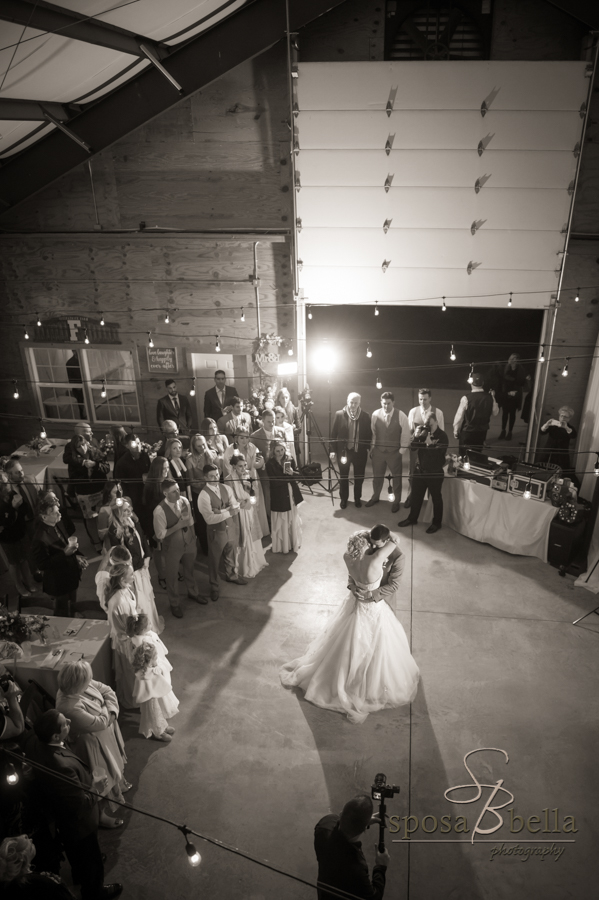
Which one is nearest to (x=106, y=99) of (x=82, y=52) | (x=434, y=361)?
(x=82, y=52)

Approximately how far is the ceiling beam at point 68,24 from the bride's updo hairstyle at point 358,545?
5007 mm

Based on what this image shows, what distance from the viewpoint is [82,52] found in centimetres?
616

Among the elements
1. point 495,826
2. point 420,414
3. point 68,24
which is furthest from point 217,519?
point 68,24

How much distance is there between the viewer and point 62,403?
10.9 meters

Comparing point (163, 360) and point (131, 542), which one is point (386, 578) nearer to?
point (131, 542)

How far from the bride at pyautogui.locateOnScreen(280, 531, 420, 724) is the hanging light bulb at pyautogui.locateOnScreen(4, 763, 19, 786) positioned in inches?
102

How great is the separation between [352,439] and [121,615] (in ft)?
14.7

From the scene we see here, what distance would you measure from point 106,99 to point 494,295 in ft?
21.1

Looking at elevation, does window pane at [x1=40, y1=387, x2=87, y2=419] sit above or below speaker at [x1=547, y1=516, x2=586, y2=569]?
above

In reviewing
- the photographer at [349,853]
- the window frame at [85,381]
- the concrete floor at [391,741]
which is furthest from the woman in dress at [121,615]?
the window frame at [85,381]

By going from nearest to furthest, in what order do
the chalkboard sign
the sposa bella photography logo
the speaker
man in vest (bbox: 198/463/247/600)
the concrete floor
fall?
the concrete floor < the sposa bella photography logo < man in vest (bbox: 198/463/247/600) < the speaker < the chalkboard sign

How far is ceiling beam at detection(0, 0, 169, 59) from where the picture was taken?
4578 mm

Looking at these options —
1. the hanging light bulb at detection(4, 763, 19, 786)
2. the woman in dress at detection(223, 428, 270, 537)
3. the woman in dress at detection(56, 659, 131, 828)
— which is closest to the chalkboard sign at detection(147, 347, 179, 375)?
the woman in dress at detection(223, 428, 270, 537)

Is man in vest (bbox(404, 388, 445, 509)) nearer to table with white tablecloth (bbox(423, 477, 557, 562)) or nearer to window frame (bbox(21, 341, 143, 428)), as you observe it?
table with white tablecloth (bbox(423, 477, 557, 562))
